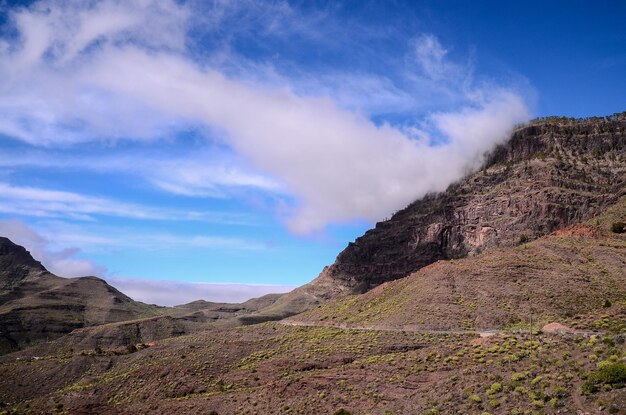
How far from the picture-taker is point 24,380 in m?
85.8

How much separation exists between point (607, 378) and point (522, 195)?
12229 centimetres

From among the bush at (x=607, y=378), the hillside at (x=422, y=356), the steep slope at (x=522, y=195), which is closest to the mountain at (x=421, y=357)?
the bush at (x=607, y=378)

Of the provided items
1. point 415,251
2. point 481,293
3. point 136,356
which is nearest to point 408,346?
point 481,293

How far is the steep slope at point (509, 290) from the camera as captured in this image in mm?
66562

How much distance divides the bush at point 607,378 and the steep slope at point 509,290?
31586 millimetres

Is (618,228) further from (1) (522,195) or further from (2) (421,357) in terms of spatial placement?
(2) (421,357)

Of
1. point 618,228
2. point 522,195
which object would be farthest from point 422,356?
point 522,195

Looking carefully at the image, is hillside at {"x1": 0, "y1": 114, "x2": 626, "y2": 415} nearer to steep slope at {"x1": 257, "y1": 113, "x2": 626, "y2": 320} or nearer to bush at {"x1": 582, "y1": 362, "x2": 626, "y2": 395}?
bush at {"x1": 582, "y1": 362, "x2": 626, "y2": 395}

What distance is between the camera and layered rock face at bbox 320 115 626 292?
13475cm

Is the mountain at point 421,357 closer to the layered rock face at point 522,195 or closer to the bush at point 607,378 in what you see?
the bush at point 607,378

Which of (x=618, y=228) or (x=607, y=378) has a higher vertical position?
(x=618, y=228)

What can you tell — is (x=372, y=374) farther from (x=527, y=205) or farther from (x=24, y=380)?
(x=527, y=205)

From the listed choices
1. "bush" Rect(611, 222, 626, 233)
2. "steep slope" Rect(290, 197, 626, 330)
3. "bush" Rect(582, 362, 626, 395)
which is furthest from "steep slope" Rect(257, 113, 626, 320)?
"bush" Rect(582, 362, 626, 395)

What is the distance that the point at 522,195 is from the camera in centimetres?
14538
